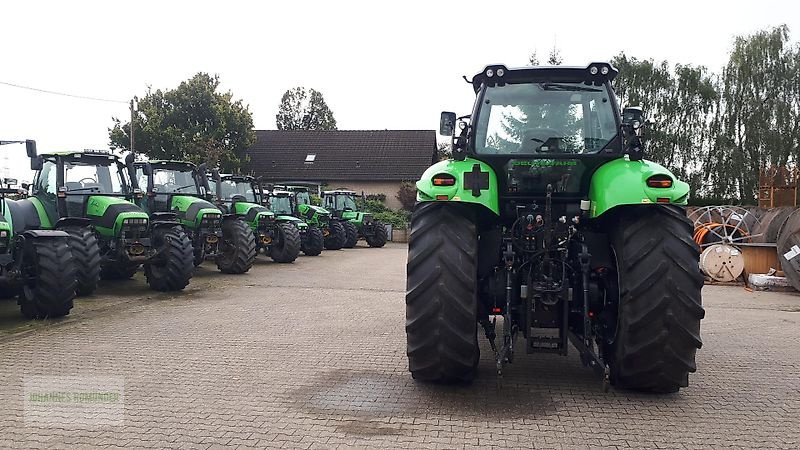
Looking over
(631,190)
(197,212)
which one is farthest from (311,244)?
(631,190)

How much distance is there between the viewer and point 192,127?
32938 mm

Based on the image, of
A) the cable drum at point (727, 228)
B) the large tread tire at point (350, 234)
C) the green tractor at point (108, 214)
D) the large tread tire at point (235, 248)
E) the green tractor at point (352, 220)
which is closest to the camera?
the green tractor at point (108, 214)

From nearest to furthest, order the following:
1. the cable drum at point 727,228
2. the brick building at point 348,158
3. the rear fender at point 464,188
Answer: the rear fender at point 464,188 < the cable drum at point 727,228 < the brick building at point 348,158

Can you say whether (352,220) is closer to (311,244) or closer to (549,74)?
(311,244)

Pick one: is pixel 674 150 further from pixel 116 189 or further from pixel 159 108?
pixel 116 189

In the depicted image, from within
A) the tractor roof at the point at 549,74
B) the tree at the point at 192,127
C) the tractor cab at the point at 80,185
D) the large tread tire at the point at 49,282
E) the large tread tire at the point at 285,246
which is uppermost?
the tree at the point at 192,127

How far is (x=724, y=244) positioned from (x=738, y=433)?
11.3m

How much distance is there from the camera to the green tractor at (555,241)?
190 inches

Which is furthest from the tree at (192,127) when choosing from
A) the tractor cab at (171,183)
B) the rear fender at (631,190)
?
the rear fender at (631,190)

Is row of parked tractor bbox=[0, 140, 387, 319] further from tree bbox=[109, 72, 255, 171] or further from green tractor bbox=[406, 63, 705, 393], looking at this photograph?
tree bbox=[109, 72, 255, 171]

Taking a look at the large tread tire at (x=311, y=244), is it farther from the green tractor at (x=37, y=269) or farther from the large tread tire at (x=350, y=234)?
the green tractor at (x=37, y=269)

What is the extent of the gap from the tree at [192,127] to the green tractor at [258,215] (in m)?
15.0

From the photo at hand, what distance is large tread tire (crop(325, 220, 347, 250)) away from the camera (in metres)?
24.3

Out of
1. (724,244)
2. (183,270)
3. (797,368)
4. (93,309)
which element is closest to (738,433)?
(797,368)
